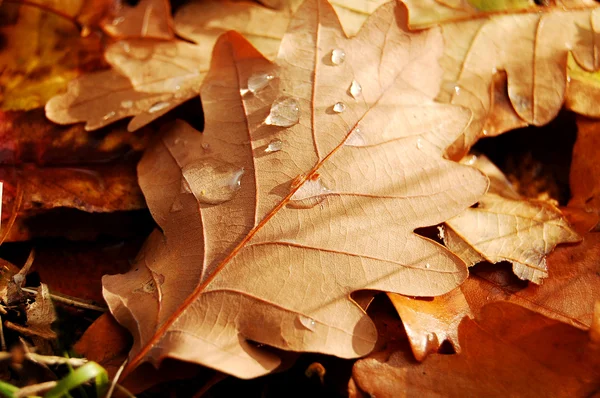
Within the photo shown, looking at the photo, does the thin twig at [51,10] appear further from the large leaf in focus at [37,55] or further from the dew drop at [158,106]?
the dew drop at [158,106]

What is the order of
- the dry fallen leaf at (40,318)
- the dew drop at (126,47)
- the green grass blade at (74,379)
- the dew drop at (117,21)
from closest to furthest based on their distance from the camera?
the green grass blade at (74,379) < the dry fallen leaf at (40,318) < the dew drop at (126,47) < the dew drop at (117,21)

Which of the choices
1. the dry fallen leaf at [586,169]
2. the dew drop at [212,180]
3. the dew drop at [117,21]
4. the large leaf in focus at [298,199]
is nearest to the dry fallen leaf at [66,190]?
the large leaf in focus at [298,199]

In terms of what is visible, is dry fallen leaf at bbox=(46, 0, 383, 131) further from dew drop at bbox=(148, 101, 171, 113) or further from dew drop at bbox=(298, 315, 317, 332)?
dew drop at bbox=(298, 315, 317, 332)

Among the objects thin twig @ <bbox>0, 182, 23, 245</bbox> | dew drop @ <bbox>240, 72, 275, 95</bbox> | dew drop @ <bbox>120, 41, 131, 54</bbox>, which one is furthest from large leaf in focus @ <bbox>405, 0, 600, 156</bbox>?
thin twig @ <bbox>0, 182, 23, 245</bbox>

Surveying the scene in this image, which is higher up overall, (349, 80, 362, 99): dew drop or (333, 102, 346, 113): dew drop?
(349, 80, 362, 99): dew drop

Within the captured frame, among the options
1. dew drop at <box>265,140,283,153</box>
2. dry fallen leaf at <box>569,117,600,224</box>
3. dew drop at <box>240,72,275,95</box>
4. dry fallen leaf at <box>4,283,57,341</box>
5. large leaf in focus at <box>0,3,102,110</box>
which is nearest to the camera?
dry fallen leaf at <box>4,283,57,341</box>

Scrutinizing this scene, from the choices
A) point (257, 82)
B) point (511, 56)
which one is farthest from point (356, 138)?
point (511, 56)

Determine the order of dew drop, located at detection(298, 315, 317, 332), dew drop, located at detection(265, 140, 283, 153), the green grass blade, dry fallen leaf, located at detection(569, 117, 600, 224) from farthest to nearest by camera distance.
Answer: dry fallen leaf, located at detection(569, 117, 600, 224)
dew drop, located at detection(265, 140, 283, 153)
dew drop, located at detection(298, 315, 317, 332)
the green grass blade

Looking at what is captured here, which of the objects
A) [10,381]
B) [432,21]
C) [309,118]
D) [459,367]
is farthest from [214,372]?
[432,21]
